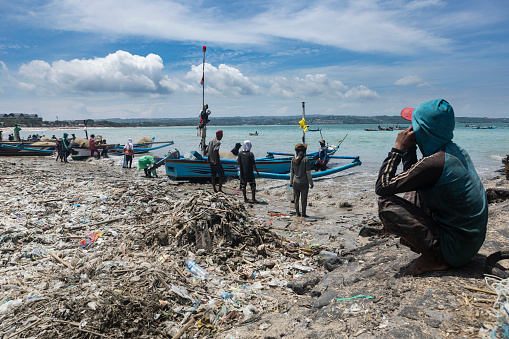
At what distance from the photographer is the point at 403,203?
10.0 feet

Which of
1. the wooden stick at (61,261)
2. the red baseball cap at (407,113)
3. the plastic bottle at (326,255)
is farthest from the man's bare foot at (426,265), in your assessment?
the wooden stick at (61,261)

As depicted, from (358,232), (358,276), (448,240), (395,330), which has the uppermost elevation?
(448,240)

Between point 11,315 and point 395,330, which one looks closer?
point 395,330

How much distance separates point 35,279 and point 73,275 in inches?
22.8

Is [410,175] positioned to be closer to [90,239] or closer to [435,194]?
[435,194]

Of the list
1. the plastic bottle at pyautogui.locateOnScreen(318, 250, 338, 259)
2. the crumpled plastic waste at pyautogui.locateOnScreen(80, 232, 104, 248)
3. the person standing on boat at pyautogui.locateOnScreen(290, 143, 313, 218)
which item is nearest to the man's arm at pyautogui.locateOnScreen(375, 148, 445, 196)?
the plastic bottle at pyautogui.locateOnScreen(318, 250, 338, 259)

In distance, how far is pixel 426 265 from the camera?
3.17 meters

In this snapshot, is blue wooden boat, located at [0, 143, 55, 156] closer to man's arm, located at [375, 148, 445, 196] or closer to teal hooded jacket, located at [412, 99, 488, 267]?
A: man's arm, located at [375, 148, 445, 196]

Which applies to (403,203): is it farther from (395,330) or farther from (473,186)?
(395,330)

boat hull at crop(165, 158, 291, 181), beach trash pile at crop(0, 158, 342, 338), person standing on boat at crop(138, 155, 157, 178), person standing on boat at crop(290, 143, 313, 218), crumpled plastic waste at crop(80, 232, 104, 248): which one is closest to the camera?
beach trash pile at crop(0, 158, 342, 338)

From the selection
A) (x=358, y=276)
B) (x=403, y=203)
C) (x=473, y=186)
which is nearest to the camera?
(x=473, y=186)

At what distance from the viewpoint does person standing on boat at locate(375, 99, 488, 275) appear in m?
2.76

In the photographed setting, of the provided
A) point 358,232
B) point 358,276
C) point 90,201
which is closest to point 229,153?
point 90,201

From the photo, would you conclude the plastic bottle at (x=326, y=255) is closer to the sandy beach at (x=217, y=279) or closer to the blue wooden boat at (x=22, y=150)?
the sandy beach at (x=217, y=279)
